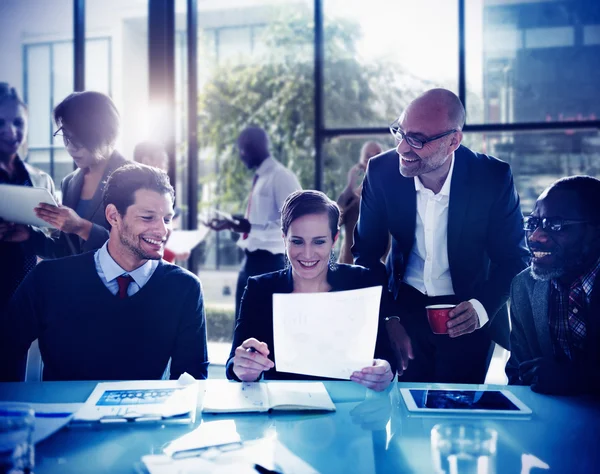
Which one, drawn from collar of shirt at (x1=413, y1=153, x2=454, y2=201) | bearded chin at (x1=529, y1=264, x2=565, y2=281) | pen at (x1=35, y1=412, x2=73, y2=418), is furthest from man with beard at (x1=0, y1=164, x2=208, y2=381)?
bearded chin at (x1=529, y1=264, x2=565, y2=281)

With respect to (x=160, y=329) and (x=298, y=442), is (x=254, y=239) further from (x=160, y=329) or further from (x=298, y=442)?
(x=298, y=442)

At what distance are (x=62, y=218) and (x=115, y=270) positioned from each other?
43 centimetres

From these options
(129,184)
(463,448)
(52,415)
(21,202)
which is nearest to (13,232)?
(21,202)

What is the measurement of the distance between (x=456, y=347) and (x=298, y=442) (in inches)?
44.3

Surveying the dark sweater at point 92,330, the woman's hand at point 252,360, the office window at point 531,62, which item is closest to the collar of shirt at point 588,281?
the woman's hand at point 252,360

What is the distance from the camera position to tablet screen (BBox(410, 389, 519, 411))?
1.39m

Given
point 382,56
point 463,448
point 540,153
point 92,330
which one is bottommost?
point 463,448

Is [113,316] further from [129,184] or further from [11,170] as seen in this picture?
[11,170]

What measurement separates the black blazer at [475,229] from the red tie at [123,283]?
2.88ft

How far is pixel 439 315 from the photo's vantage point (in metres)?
1.75

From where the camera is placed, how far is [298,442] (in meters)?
1.18

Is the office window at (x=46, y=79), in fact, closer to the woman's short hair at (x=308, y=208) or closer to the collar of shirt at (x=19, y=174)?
the collar of shirt at (x=19, y=174)

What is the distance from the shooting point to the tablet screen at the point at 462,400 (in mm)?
1390

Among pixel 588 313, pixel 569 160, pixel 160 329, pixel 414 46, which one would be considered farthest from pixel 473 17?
pixel 160 329
